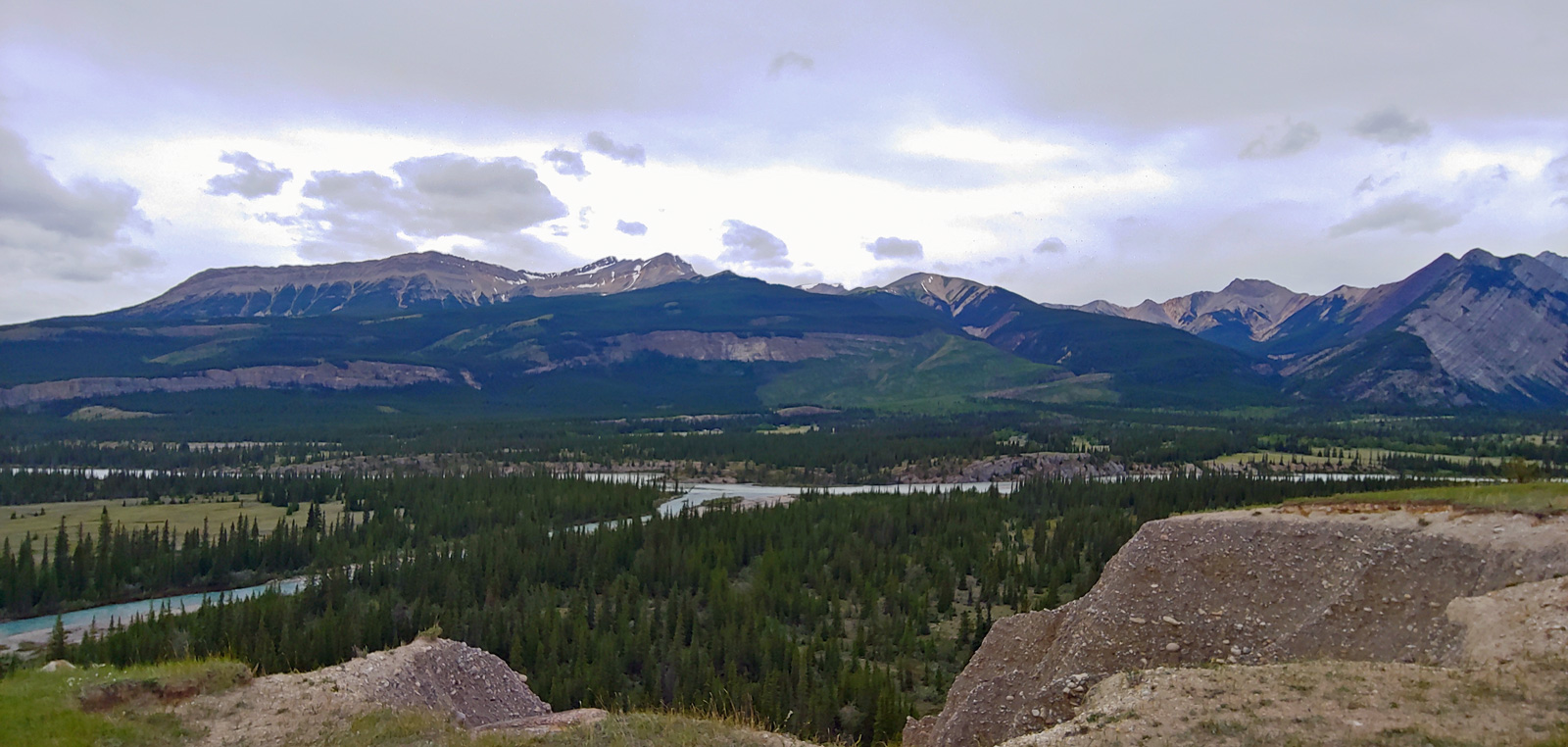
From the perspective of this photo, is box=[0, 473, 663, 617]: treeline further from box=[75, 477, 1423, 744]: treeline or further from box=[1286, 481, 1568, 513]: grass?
box=[1286, 481, 1568, 513]: grass

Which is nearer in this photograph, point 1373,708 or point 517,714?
point 1373,708

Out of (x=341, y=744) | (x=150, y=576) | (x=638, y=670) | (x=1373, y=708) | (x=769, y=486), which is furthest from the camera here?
(x=769, y=486)

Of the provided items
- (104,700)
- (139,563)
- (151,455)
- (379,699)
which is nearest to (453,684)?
(379,699)

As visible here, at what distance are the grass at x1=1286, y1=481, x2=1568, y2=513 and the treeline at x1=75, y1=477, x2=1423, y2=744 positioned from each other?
65.8 ft

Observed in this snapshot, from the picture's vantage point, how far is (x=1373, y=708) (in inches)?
656

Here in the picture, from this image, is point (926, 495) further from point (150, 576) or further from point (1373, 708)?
point (1373, 708)

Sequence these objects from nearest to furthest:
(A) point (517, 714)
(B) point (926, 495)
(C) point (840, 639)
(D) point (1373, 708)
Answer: (D) point (1373, 708)
(A) point (517, 714)
(C) point (840, 639)
(B) point (926, 495)

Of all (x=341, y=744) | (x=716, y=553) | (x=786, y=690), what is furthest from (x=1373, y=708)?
(x=716, y=553)

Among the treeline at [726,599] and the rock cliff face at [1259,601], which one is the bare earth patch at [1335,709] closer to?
the rock cliff face at [1259,601]

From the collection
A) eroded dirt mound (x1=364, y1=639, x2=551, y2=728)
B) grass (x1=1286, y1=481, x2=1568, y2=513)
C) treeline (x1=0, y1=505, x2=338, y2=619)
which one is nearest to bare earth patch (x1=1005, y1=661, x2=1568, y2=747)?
grass (x1=1286, y1=481, x2=1568, y2=513)

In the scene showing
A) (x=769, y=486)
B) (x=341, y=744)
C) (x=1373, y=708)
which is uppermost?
(x=1373, y=708)

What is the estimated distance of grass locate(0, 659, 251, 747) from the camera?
1853cm

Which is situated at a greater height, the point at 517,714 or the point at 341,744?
the point at 341,744

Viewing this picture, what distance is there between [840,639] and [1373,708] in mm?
35253
